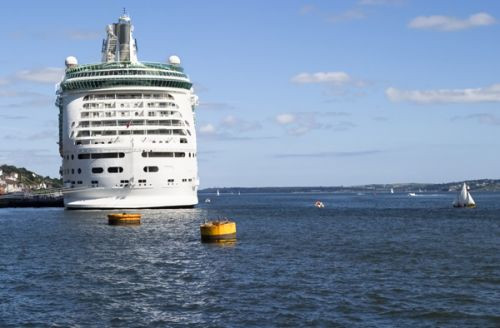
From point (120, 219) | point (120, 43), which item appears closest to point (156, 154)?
point (120, 219)

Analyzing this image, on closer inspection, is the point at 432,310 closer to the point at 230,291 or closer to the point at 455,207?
the point at 230,291

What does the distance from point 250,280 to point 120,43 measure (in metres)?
81.6

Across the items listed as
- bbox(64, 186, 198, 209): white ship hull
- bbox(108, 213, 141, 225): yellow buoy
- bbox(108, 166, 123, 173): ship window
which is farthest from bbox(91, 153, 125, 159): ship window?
bbox(108, 213, 141, 225): yellow buoy

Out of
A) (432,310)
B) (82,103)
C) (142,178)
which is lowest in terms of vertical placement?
(432,310)

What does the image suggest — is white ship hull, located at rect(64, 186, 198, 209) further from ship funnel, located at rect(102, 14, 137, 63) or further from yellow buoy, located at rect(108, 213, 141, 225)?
ship funnel, located at rect(102, 14, 137, 63)

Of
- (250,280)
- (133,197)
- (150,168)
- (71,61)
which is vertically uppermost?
(71,61)

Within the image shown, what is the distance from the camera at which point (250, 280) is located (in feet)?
123

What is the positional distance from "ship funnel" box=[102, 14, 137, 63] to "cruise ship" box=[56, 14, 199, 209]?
11743 mm

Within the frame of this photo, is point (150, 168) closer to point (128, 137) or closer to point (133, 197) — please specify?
point (133, 197)

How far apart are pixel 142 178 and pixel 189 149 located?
7818mm

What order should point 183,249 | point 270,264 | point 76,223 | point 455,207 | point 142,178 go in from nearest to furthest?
point 270,264, point 183,249, point 76,223, point 142,178, point 455,207

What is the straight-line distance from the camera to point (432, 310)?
97.1 feet

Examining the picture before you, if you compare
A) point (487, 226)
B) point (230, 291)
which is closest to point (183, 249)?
point (230, 291)

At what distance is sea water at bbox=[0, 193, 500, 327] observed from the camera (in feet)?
95.1
